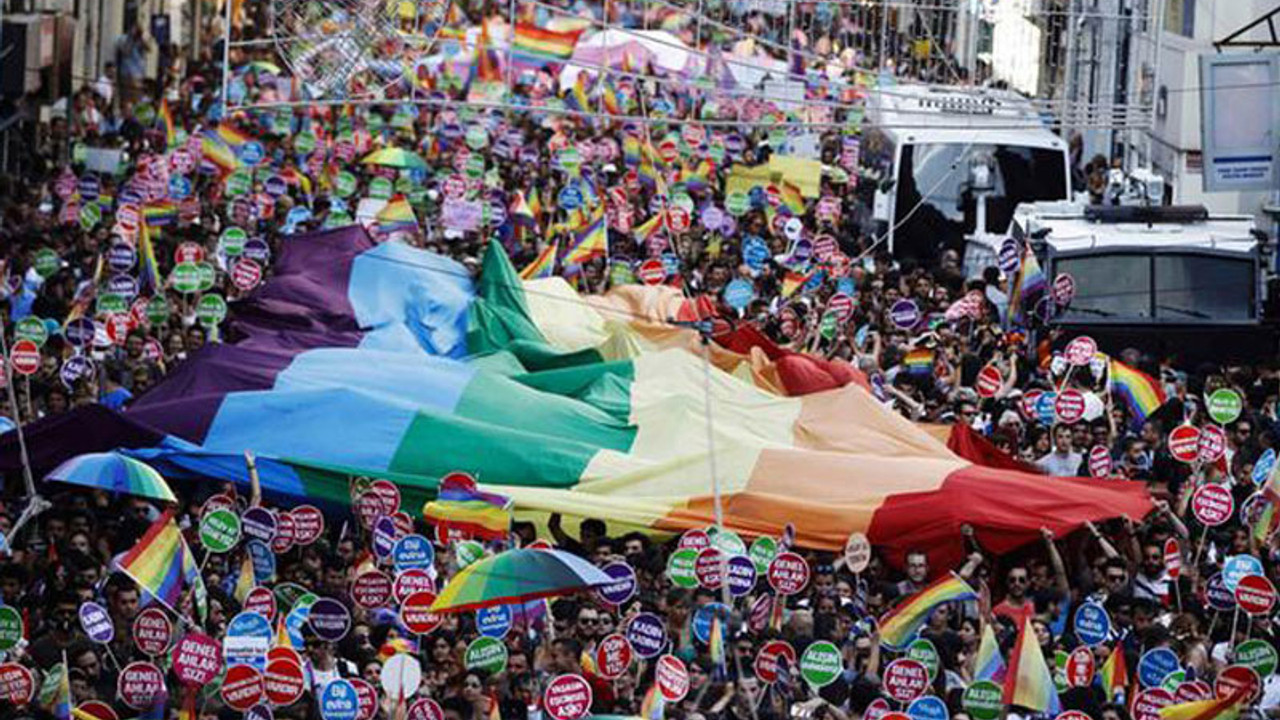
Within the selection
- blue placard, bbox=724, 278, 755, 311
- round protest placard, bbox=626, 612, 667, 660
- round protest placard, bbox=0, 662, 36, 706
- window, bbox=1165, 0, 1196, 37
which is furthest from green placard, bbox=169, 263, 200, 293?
window, bbox=1165, 0, 1196, 37

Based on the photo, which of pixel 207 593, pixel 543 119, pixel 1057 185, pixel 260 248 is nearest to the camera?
pixel 207 593

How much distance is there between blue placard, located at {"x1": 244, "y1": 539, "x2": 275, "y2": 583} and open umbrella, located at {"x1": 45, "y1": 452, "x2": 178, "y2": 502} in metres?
0.62

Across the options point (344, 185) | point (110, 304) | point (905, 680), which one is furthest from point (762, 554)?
point (344, 185)

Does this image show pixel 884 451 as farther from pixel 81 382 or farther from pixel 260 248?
pixel 260 248

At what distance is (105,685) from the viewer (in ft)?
57.4

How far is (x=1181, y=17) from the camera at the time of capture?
38938mm

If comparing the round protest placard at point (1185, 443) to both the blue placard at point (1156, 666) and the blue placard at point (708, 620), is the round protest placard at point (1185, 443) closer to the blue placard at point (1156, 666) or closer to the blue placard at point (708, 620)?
the blue placard at point (708, 620)

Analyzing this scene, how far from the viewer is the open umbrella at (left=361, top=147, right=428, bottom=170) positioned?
116ft

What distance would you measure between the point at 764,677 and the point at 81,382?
7.52 meters

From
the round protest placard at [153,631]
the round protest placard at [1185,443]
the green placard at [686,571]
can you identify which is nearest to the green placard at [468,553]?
the green placard at [686,571]

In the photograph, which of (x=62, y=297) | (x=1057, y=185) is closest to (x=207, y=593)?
(x=62, y=297)

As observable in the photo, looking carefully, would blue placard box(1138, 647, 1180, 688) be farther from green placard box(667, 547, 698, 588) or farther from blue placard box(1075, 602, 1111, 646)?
green placard box(667, 547, 698, 588)

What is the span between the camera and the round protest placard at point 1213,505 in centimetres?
1961

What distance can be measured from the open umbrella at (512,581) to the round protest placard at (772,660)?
2.91 feet
